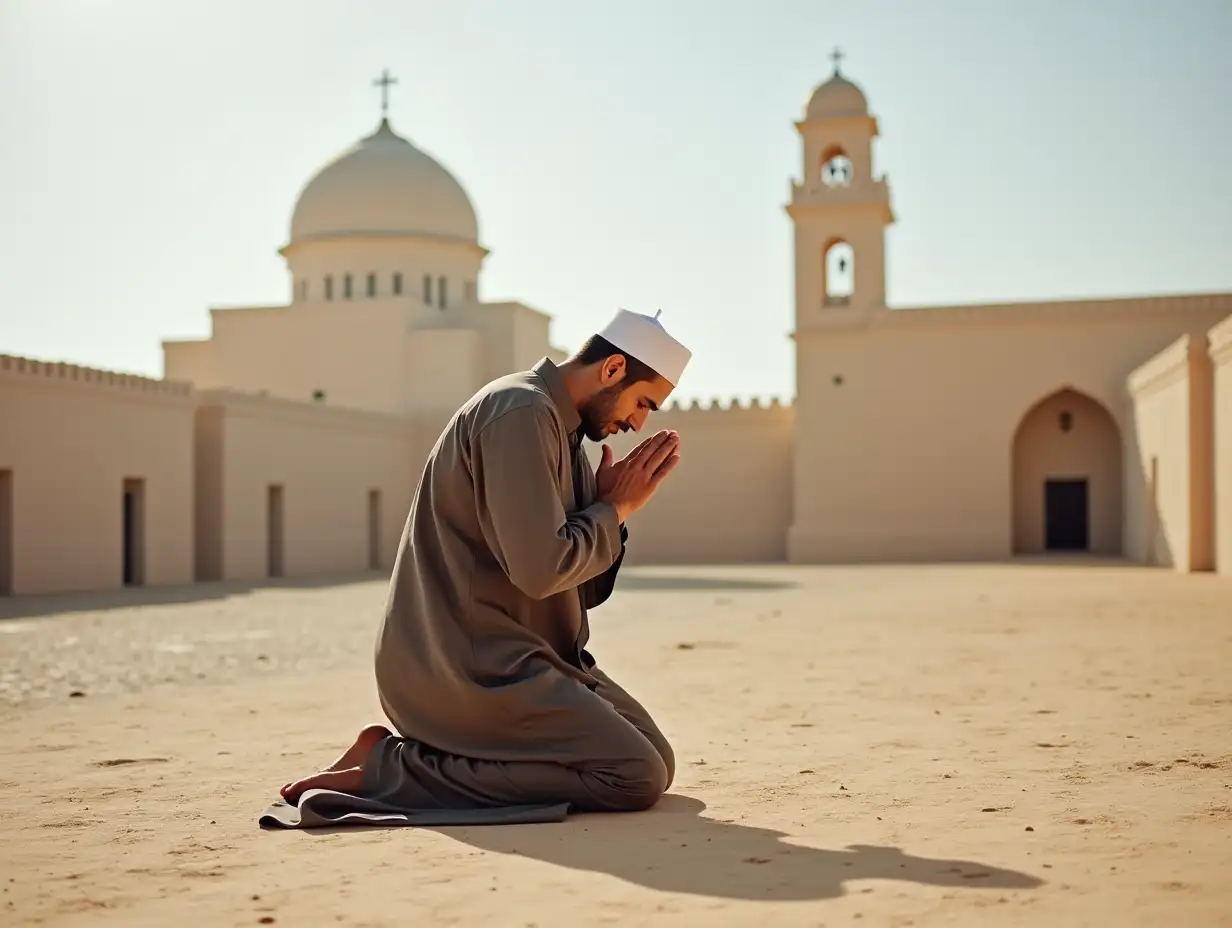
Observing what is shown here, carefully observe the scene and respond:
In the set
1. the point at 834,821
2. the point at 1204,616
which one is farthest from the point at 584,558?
the point at 1204,616

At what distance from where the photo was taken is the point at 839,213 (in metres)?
31.4

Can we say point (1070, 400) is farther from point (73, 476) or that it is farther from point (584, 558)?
point (584, 558)

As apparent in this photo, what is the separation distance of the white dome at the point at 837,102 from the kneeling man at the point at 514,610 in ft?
91.0

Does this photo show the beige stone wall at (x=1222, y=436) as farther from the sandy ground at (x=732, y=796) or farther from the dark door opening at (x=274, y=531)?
the dark door opening at (x=274, y=531)

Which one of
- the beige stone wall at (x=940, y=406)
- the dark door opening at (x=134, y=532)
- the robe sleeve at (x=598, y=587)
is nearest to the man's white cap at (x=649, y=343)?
the robe sleeve at (x=598, y=587)

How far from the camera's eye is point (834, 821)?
4.52m

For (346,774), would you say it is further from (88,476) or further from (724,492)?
(724,492)

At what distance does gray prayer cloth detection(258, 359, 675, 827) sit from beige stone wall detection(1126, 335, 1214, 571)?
19.6 meters

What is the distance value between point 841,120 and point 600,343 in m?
27.7

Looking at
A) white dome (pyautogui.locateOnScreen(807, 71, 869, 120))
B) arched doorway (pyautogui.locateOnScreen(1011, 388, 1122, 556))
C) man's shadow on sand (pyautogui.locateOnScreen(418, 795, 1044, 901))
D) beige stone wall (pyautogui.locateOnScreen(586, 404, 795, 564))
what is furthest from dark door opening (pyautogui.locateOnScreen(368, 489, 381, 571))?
man's shadow on sand (pyautogui.locateOnScreen(418, 795, 1044, 901))

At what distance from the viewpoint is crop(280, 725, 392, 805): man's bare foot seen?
477cm

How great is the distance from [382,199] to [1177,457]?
793 inches

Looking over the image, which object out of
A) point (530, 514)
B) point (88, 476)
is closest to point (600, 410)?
point (530, 514)

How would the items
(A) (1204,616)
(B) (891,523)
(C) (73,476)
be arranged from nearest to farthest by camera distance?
(A) (1204,616), (C) (73,476), (B) (891,523)
